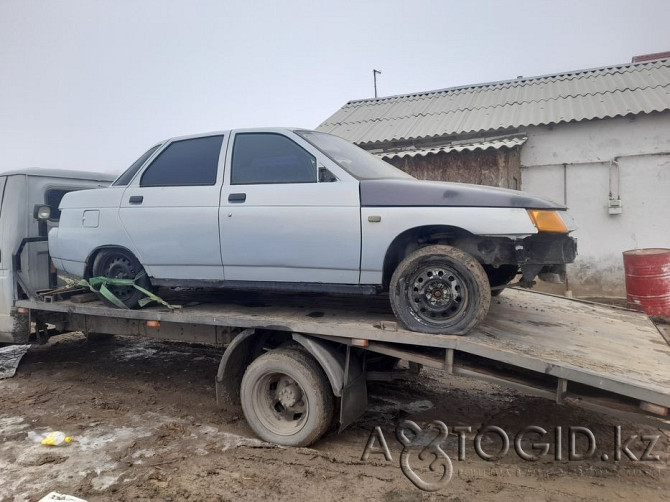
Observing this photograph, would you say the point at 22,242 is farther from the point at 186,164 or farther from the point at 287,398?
the point at 287,398

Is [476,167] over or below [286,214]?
over

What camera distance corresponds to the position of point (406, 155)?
9797 millimetres

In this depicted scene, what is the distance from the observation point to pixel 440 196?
3545 mm

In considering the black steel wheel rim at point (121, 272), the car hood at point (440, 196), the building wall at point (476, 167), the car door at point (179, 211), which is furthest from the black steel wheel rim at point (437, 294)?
the building wall at point (476, 167)

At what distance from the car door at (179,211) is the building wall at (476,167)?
599 centimetres

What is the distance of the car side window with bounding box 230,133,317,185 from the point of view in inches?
158

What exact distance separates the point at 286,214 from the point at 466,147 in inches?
246

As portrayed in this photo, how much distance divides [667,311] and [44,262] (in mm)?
8525

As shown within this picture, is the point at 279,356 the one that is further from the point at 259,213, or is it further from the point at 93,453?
the point at 93,453

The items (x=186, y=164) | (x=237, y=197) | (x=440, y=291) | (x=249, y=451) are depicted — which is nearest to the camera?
(x=440, y=291)

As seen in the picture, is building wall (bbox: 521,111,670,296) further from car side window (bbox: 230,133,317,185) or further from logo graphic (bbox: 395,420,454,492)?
car side window (bbox: 230,133,317,185)

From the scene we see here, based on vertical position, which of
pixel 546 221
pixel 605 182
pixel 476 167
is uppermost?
A: pixel 476 167

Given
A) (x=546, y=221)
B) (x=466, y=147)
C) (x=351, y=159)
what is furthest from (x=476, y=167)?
(x=546, y=221)

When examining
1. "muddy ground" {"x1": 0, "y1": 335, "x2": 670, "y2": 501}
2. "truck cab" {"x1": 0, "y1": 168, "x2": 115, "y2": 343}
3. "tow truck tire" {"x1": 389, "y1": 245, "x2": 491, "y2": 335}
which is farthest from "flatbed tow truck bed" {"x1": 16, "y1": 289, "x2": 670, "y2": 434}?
"muddy ground" {"x1": 0, "y1": 335, "x2": 670, "y2": 501}
